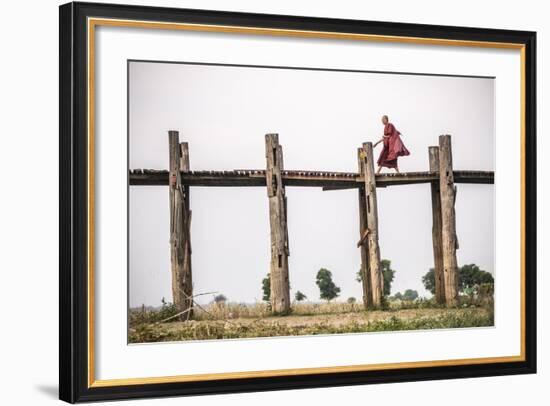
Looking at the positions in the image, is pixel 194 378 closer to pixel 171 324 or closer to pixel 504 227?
pixel 171 324

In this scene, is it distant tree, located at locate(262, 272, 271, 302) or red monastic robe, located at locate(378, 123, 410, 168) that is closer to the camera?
distant tree, located at locate(262, 272, 271, 302)

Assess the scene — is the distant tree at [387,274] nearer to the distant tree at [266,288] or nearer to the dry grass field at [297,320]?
the dry grass field at [297,320]

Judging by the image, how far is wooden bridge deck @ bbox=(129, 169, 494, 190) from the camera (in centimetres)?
718

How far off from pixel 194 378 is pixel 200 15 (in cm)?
229

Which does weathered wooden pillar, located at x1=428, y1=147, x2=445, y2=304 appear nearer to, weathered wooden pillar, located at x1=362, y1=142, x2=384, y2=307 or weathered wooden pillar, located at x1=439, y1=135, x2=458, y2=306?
weathered wooden pillar, located at x1=439, y1=135, x2=458, y2=306

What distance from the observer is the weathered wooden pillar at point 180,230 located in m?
7.19

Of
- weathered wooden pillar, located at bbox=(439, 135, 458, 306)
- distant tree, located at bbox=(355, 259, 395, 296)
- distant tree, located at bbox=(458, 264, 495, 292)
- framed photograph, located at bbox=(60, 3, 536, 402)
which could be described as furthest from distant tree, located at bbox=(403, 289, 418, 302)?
distant tree, located at bbox=(458, 264, 495, 292)

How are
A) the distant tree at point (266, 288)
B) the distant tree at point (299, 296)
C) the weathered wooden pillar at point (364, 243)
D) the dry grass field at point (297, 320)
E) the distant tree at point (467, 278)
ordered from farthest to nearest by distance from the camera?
the distant tree at point (467, 278), the weathered wooden pillar at point (364, 243), the distant tree at point (299, 296), the distant tree at point (266, 288), the dry grass field at point (297, 320)

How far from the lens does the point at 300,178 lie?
7660mm

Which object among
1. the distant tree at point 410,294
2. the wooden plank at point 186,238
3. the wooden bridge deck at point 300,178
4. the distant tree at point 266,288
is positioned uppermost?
the wooden bridge deck at point 300,178

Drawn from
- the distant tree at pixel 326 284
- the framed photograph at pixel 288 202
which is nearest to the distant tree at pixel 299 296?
the framed photograph at pixel 288 202

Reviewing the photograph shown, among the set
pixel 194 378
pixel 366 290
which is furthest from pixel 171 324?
pixel 366 290

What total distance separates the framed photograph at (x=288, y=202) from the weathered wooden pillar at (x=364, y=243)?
2cm

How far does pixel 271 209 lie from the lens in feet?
24.6
